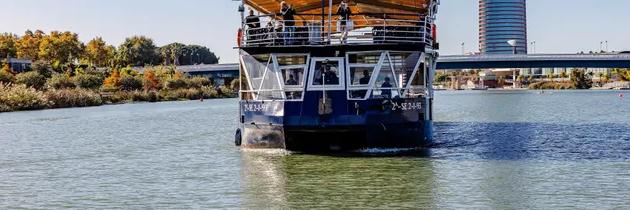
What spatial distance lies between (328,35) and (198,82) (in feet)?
432

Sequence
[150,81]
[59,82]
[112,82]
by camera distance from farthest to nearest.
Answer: [150,81]
[112,82]
[59,82]

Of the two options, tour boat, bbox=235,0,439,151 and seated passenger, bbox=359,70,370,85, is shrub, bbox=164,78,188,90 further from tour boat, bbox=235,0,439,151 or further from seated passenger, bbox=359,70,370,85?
seated passenger, bbox=359,70,370,85

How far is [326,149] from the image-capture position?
31.9 meters

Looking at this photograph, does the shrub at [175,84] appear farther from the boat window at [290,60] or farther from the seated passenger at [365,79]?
the seated passenger at [365,79]

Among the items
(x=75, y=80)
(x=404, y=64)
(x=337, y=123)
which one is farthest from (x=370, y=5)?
(x=75, y=80)

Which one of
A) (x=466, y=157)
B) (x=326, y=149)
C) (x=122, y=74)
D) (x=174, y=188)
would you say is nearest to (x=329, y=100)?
(x=326, y=149)

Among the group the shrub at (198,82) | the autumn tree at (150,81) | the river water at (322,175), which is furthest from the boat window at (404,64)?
the shrub at (198,82)

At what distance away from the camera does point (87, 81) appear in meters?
129

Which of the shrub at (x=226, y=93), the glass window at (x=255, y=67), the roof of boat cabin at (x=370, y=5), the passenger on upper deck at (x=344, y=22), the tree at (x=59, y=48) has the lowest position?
the shrub at (x=226, y=93)

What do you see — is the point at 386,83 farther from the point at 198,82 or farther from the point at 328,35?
the point at 198,82

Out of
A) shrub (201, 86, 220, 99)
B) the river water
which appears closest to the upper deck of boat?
the river water

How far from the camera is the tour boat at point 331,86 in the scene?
3000 cm

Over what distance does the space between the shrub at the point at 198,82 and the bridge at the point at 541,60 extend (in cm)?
4569

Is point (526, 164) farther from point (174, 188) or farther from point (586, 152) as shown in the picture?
point (174, 188)
